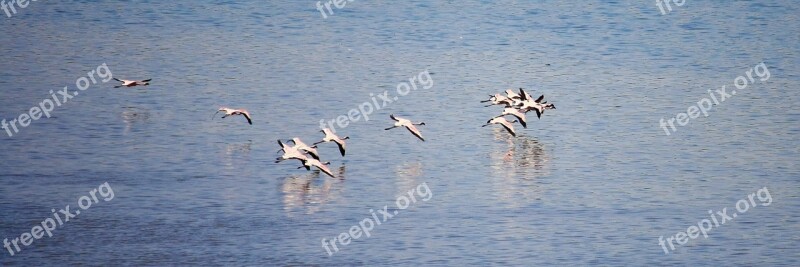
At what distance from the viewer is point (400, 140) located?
4097 centimetres

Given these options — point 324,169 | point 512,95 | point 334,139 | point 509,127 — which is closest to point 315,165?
point 324,169

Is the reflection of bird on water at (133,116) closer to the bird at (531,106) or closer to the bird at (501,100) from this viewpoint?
the bird at (501,100)

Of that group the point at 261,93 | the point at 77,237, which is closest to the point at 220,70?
the point at 261,93

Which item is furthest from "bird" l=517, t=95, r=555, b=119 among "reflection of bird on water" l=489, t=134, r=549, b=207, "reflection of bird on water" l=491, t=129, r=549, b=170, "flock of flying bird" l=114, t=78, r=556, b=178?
"reflection of bird on water" l=491, t=129, r=549, b=170

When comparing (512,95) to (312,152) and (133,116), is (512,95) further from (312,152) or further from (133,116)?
Answer: (133,116)

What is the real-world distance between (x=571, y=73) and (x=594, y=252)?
20.4m

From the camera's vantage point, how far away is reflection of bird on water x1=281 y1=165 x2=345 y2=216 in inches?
1353

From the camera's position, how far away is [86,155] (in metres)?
38.5

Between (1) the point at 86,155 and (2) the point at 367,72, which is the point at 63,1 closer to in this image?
(2) the point at 367,72

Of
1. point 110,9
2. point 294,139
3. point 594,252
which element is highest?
point 110,9

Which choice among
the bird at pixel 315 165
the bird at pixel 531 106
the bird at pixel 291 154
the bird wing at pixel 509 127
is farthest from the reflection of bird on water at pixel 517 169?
the bird at pixel 291 154

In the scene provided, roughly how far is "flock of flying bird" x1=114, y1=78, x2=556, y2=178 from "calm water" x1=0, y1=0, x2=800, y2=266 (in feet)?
1.10

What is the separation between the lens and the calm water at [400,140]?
3256 centimetres

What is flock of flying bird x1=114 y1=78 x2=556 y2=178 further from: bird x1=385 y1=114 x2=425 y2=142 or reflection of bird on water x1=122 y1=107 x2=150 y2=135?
reflection of bird on water x1=122 y1=107 x2=150 y2=135
